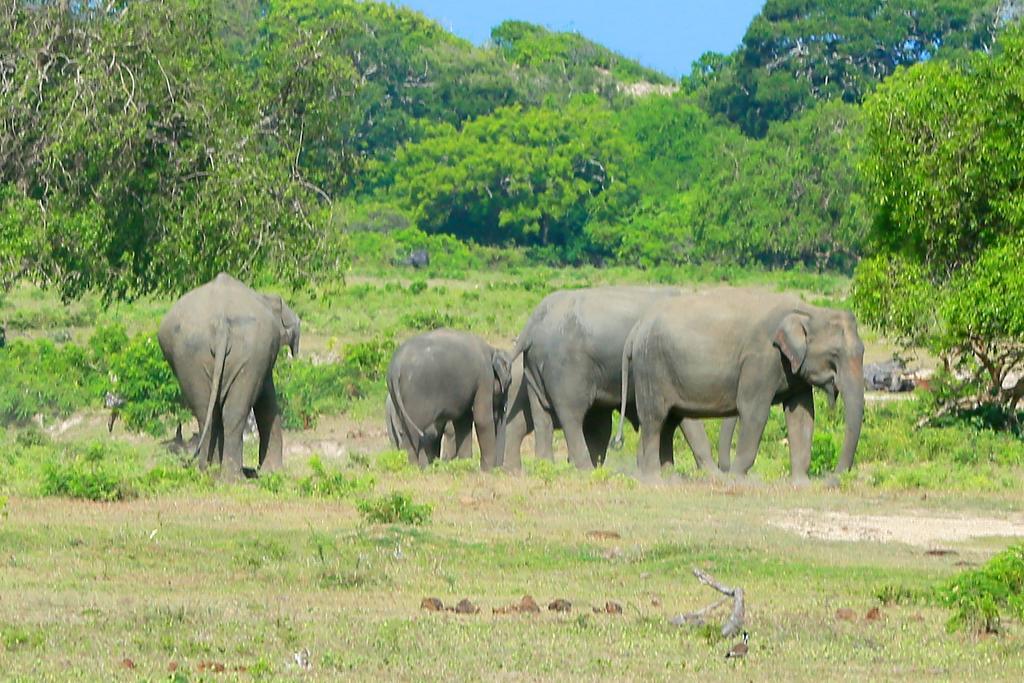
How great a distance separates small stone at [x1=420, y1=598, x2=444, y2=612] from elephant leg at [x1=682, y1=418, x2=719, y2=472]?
30.6ft

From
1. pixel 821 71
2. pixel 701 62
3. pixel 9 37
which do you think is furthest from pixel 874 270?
pixel 701 62

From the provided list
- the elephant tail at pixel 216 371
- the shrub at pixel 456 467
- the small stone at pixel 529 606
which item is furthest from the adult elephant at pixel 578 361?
the small stone at pixel 529 606

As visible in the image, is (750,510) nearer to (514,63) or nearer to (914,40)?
(914,40)

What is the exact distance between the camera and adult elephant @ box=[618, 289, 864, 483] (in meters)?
19.0

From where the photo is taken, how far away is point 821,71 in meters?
89.8

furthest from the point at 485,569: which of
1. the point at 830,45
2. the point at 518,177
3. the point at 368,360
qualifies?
the point at 830,45

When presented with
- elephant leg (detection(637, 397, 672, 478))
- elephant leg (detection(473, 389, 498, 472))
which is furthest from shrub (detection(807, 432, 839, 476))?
elephant leg (detection(473, 389, 498, 472))

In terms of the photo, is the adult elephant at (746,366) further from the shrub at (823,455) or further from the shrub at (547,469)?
the shrub at (823,455)

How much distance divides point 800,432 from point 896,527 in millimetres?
3606

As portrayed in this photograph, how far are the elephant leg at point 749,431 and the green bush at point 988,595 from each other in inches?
284

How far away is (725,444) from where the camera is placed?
21.3 m

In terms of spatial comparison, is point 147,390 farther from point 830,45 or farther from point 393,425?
point 830,45

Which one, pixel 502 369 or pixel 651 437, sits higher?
pixel 502 369

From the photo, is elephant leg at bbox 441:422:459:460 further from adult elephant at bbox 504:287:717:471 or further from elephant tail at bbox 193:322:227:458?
elephant tail at bbox 193:322:227:458
